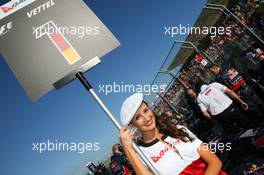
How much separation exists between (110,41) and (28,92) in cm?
59

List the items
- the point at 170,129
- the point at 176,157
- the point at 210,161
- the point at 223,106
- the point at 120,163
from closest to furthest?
1. the point at 210,161
2. the point at 176,157
3. the point at 170,129
4. the point at 223,106
5. the point at 120,163

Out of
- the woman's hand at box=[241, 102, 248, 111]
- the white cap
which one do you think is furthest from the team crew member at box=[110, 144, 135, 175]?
the white cap

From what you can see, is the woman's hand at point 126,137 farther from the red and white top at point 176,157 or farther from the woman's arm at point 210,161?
the woman's arm at point 210,161

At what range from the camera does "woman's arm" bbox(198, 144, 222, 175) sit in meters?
2.60

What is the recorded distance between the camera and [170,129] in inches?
113

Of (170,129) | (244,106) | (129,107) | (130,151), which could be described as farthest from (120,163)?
(130,151)

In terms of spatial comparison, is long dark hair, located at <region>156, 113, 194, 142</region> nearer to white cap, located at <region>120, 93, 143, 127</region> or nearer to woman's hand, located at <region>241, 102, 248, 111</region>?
white cap, located at <region>120, 93, 143, 127</region>

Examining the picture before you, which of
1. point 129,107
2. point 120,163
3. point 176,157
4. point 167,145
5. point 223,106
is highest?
point 120,163

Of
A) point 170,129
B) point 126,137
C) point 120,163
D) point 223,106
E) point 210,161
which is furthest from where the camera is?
point 120,163

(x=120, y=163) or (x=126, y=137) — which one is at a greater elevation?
(x=120, y=163)

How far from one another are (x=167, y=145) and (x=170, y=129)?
122 mm

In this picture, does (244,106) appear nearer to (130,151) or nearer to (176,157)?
(176,157)

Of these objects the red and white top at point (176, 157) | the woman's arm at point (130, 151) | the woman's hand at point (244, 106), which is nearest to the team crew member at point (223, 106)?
the woman's hand at point (244, 106)

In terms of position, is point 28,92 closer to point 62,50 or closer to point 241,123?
point 62,50
